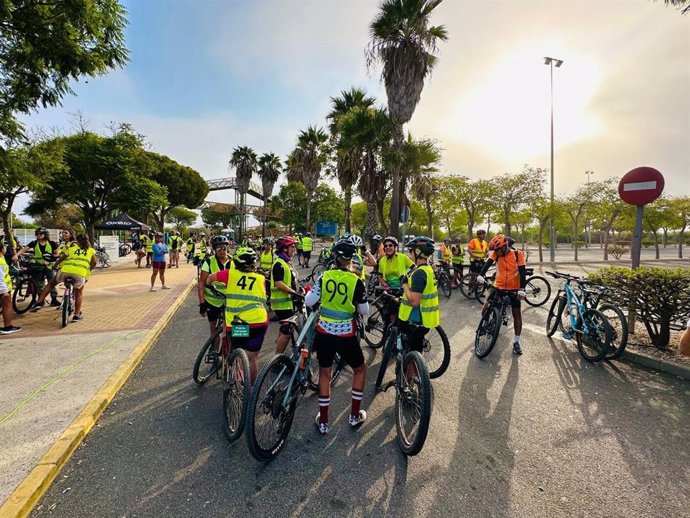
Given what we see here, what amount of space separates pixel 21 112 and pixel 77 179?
49.5ft

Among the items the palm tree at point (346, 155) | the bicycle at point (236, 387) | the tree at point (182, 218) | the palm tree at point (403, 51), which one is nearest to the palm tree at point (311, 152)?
the palm tree at point (346, 155)

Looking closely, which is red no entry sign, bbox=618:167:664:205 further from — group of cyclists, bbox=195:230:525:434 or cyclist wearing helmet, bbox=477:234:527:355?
group of cyclists, bbox=195:230:525:434

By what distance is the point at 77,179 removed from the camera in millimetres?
19391

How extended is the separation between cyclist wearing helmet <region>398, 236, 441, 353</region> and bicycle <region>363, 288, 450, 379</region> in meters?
0.75

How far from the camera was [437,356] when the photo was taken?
521 centimetres

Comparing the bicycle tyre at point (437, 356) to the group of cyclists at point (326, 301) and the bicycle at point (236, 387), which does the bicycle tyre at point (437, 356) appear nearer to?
the group of cyclists at point (326, 301)

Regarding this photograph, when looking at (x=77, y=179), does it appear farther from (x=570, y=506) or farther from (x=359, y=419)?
(x=570, y=506)

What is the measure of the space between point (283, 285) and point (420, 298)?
1.84m

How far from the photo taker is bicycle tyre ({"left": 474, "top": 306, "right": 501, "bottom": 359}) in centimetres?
516

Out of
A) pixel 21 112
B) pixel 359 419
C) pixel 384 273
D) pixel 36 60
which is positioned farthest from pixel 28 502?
pixel 21 112

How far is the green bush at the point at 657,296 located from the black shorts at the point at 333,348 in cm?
507

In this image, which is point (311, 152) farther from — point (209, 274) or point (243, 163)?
point (209, 274)

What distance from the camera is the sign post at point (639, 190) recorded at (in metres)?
5.63

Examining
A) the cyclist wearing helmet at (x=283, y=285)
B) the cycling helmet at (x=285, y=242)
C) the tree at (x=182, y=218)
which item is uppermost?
the tree at (x=182, y=218)
